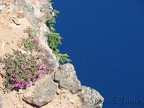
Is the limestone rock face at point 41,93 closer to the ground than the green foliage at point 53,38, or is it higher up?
closer to the ground

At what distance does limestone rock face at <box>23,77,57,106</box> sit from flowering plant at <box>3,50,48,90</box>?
0.46 feet

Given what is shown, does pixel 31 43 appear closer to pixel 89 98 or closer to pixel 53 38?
pixel 89 98

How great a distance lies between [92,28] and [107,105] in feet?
14.8

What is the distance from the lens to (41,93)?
680 centimetres

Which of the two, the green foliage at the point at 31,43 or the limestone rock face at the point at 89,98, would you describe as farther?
the green foliage at the point at 31,43

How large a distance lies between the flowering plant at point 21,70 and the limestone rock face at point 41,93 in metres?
0.14

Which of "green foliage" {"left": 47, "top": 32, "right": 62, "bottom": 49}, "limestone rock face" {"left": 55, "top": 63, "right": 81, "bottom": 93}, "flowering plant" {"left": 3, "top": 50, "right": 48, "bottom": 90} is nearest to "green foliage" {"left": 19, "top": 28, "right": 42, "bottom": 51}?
"flowering plant" {"left": 3, "top": 50, "right": 48, "bottom": 90}

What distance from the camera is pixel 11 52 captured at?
7.11m

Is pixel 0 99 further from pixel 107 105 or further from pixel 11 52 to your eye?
pixel 107 105

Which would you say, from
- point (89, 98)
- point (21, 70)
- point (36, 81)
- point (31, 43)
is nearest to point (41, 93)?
point (36, 81)

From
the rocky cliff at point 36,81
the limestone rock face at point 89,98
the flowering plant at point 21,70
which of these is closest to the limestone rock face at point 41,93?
the rocky cliff at point 36,81

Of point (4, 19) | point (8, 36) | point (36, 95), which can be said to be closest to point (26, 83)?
point (36, 95)

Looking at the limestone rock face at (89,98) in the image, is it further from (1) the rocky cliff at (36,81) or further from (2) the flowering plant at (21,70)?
(2) the flowering plant at (21,70)

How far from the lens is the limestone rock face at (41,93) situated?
6738 millimetres
